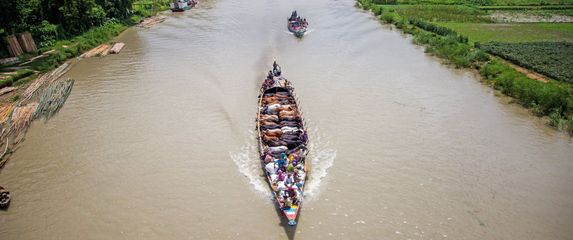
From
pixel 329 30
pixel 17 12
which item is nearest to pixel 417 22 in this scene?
pixel 329 30

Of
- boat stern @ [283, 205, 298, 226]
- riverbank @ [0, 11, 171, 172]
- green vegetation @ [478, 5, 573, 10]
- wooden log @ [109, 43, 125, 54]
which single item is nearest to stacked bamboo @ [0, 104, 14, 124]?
riverbank @ [0, 11, 171, 172]

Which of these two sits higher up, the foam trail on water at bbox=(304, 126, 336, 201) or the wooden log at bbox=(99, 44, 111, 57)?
the wooden log at bbox=(99, 44, 111, 57)

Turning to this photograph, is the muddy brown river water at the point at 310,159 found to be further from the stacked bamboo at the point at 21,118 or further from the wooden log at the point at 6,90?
the wooden log at the point at 6,90

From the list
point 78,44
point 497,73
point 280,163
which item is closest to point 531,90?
point 497,73

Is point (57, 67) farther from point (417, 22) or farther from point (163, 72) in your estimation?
point (417, 22)

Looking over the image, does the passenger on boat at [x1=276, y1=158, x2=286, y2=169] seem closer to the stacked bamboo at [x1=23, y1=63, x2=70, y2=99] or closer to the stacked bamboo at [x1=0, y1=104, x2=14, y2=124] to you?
the stacked bamboo at [x1=0, y1=104, x2=14, y2=124]

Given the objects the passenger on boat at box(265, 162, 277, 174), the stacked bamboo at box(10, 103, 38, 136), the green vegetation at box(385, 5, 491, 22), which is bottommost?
the passenger on boat at box(265, 162, 277, 174)

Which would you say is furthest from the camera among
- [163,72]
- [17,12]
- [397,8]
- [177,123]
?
[397,8]
